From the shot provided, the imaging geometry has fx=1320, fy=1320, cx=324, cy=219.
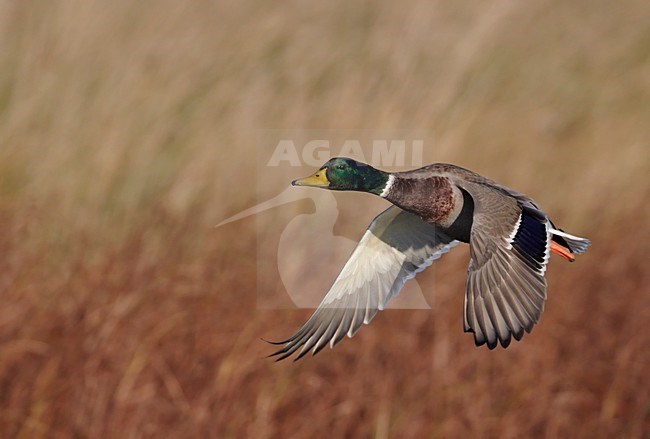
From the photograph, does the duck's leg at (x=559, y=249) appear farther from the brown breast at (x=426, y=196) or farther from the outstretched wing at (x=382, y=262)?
the outstretched wing at (x=382, y=262)

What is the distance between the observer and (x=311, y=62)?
17.8ft

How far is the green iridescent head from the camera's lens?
270 cm

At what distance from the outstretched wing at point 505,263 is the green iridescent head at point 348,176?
194 millimetres

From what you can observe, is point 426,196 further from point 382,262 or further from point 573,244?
point 382,262

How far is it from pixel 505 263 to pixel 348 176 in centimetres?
38

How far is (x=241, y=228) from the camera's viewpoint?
4.55 metres

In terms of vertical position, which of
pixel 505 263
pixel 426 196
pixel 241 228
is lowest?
pixel 505 263

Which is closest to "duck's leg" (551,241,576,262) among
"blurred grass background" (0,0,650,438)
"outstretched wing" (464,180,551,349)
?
"outstretched wing" (464,180,551,349)

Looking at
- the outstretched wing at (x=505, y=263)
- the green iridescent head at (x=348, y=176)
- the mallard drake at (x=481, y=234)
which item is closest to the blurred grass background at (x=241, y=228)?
the mallard drake at (x=481, y=234)

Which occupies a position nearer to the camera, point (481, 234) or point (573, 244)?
point (481, 234)

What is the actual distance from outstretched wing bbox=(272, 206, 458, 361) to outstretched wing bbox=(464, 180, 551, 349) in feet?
1.81

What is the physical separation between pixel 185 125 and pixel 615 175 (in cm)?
174

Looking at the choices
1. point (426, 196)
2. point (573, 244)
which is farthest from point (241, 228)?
point (426, 196)

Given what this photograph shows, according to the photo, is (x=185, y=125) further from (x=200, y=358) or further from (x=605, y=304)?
(x=605, y=304)
